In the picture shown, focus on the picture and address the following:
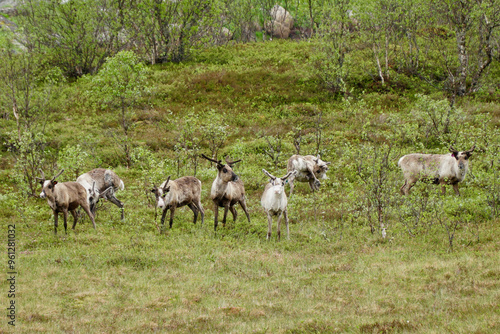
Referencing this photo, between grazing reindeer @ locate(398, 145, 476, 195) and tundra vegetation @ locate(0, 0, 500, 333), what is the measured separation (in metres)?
0.60

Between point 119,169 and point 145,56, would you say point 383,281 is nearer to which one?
point 119,169

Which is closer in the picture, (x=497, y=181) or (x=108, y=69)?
(x=497, y=181)

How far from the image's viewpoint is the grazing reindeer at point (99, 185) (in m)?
16.9

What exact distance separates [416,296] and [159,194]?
9468 millimetres

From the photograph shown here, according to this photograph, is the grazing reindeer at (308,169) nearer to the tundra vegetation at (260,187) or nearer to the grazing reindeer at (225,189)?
the tundra vegetation at (260,187)

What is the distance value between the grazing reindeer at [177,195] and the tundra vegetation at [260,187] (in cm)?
65

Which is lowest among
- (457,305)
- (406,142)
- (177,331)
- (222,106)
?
(177,331)

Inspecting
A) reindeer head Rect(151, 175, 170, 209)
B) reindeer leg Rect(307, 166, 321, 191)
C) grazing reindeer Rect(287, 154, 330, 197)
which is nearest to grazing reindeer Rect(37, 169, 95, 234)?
reindeer head Rect(151, 175, 170, 209)

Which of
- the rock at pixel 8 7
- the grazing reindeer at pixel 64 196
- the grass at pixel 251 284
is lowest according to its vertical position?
the grass at pixel 251 284

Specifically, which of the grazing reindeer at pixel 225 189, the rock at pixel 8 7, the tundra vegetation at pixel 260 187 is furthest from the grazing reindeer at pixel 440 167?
the rock at pixel 8 7

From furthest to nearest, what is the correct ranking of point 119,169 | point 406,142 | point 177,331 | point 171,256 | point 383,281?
1. point 406,142
2. point 119,169
3. point 171,256
4. point 383,281
5. point 177,331

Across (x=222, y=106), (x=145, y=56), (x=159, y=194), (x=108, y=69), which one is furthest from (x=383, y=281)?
(x=145, y=56)

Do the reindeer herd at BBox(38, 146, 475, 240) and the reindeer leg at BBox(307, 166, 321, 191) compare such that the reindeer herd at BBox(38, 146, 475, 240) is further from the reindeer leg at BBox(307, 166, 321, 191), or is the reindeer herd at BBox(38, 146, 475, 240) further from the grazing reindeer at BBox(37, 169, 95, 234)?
the reindeer leg at BBox(307, 166, 321, 191)

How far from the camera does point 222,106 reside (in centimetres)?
3484
